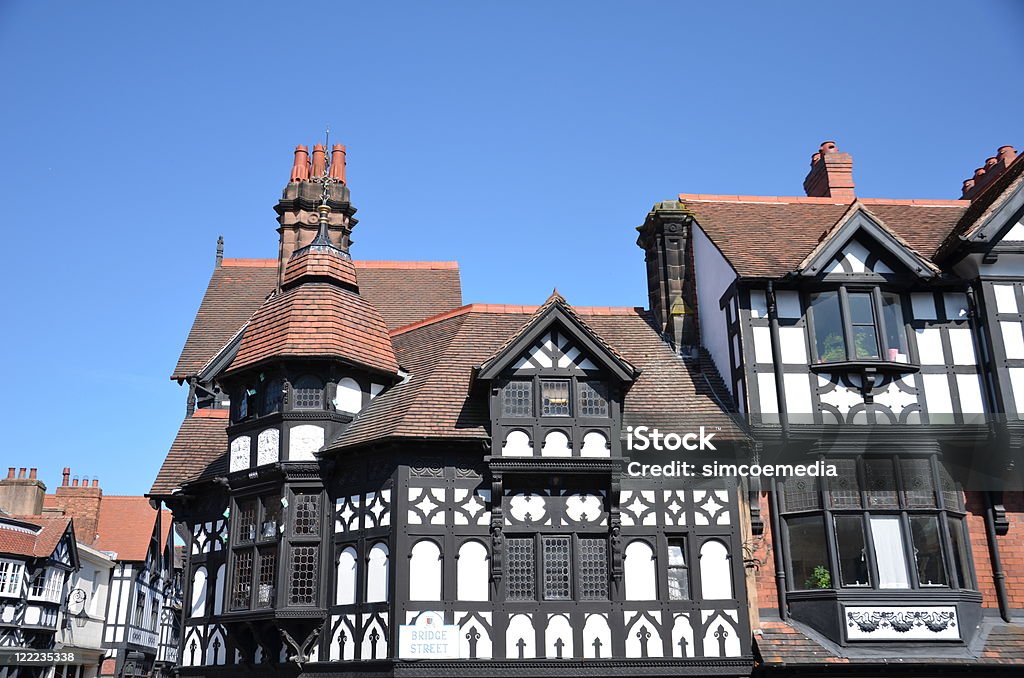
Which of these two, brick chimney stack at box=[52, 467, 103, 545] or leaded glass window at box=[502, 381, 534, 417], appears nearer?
leaded glass window at box=[502, 381, 534, 417]

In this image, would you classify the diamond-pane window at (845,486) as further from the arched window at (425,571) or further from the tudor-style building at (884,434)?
the arched window at (425,571)

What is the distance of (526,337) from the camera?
65.8 feet

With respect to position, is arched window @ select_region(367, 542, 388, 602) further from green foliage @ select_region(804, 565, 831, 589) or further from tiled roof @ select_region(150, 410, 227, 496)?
green foliage @ select_region(804, 565, 831, 589)

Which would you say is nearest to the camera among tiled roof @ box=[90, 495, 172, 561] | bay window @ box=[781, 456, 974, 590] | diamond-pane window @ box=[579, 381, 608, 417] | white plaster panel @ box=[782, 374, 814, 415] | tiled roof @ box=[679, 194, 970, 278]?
bay window @ box=[781, 456, 974, 590]

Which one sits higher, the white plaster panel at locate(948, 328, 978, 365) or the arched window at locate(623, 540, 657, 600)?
the white plaster panel at locate(948, 328, 978, 365)

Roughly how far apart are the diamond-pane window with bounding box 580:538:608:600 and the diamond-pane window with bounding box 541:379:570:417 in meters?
2.55

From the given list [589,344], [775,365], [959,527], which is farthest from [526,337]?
[959,527]

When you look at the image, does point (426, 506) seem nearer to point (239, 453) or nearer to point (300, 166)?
point (239, 453)

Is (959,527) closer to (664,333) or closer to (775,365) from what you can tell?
(775,365)

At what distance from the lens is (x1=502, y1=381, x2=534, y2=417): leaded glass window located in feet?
65.7

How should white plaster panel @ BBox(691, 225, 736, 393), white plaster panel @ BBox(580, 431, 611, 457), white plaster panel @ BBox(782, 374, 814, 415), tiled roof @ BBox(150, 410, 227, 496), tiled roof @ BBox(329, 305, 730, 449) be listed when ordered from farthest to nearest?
tiled roof @ BBox(150, 410, 227, 496), white plaster panel @ BBox(691, 225, 736, 393), white plaster panel @ BBox(782, 374, 814, 415), tiled roof @ BBox(329, 305, 730, 449), white plaster panel @ BBox(580, 431, 611, 457)

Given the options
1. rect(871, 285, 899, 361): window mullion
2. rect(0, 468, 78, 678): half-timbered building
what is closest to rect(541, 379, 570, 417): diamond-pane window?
rect(871, 285, 899, 361): window mullion

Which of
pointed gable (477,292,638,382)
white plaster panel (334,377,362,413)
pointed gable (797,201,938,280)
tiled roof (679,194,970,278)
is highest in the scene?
tiled roof (679,194,970,278)

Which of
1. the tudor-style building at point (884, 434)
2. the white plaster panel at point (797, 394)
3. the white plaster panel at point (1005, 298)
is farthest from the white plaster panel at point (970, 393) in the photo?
the white plaster panel at point (797, 394)
